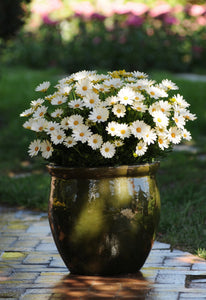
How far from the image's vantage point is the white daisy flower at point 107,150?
3709mm

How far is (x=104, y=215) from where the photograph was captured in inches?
152

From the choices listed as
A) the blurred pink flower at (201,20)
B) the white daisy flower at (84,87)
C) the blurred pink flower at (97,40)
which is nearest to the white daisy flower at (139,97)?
the white daisy flower at (84,87)

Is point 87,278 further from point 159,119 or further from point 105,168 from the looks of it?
point 159,119

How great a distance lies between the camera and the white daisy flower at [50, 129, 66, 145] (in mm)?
3789

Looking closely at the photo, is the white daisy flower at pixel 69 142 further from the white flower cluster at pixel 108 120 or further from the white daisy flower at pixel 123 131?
the white daisy flower at pixel 123 131

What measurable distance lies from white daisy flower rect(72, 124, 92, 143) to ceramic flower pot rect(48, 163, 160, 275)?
0.69ft

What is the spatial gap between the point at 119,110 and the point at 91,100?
189 millimetres

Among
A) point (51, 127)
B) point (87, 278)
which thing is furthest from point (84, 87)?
point (87, 278)

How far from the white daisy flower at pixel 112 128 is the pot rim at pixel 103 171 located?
0.23m

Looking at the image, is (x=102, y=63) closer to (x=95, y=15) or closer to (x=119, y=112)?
(x=95, y=15)

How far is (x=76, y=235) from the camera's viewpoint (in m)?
3.91

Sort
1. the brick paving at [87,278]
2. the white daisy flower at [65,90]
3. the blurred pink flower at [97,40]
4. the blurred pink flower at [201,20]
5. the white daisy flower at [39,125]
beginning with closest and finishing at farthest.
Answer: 1. the brick paving at [87,278]
2. the white daisy flower at [39,125]
3. the white daisy flower at [65,90]
4. the blurred pink flower at [97,40]
5. the blurred pink flower at [201,20]

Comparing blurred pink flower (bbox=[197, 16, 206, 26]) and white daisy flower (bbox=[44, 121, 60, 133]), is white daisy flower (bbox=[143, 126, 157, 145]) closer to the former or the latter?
white daisy flower (bbox=[44, 121, 60, 133])

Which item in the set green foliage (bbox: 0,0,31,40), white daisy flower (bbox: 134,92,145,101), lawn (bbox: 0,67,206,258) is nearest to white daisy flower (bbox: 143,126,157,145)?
white daisy flower (bbox: 134,92,145,101)
